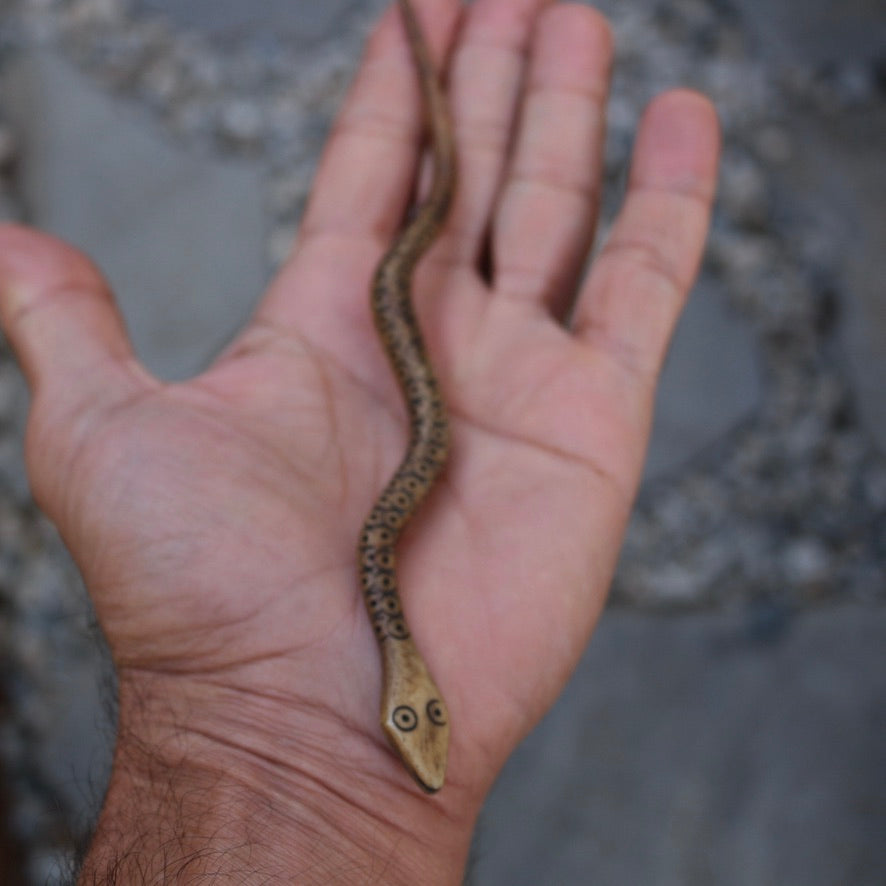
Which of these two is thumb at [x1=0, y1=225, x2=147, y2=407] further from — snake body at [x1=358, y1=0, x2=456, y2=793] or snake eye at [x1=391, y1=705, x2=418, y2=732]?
snake eye at [x1=391, y1=705, x2=418, y2=732]

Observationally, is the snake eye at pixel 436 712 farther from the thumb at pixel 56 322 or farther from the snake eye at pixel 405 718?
the thumb at pixel 56 322

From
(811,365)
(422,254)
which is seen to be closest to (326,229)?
(422,254)

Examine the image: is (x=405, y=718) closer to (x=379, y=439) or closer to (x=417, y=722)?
(x=417, y=722)

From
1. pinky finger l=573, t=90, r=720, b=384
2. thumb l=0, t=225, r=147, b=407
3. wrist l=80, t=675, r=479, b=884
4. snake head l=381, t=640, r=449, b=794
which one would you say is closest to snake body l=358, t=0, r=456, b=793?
snake head l=381, t=640, r=449, b=794

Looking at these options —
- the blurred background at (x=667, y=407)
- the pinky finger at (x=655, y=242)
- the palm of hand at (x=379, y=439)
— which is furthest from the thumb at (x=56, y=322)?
the pinky finger at (x=655, y=242)

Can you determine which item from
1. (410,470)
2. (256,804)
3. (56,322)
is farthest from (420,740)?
(56,322)

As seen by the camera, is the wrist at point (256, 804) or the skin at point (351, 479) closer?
the wrist at point (256, 804)

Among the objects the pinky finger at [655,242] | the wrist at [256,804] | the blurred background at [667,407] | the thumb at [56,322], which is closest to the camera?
the wrist at [256,804]
